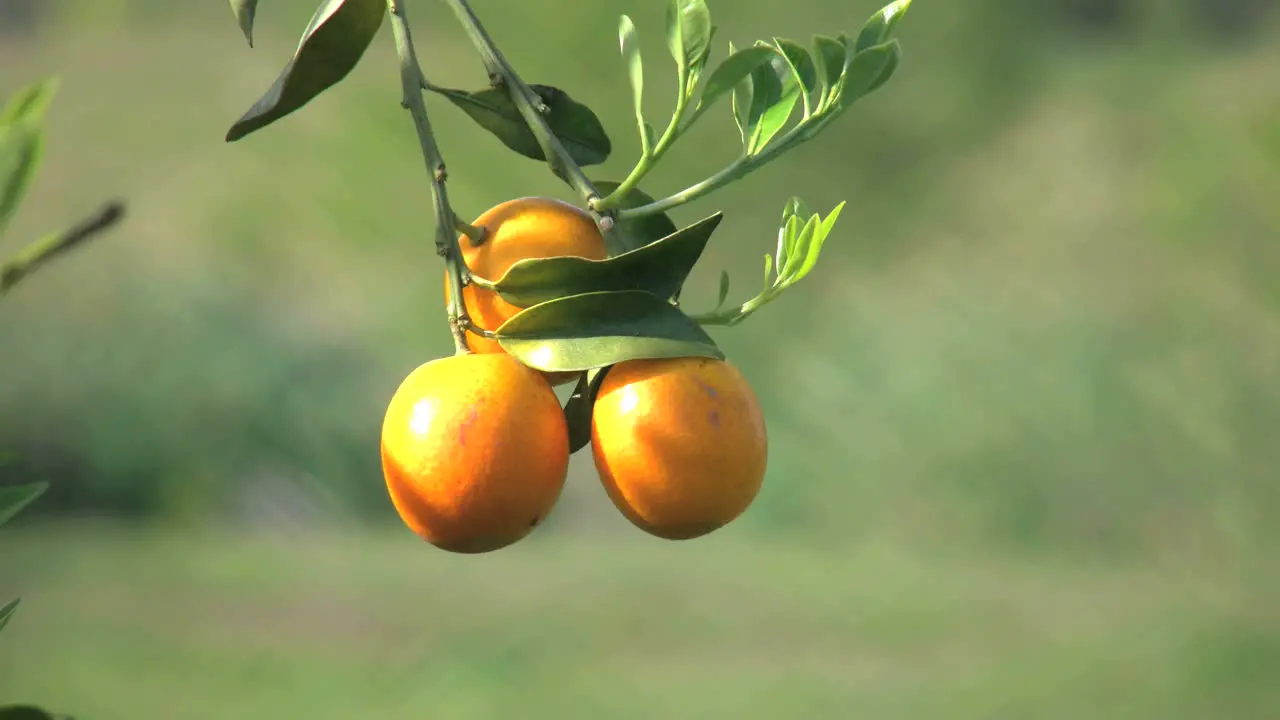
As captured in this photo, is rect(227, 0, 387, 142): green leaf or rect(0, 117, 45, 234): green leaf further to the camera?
rect(227, 0, 387, 142): green leaf

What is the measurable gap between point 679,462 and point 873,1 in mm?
4137

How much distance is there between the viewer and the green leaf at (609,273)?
1.23 ft

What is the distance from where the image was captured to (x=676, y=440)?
14.8 inches

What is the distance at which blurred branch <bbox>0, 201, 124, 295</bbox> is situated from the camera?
10.6 inches

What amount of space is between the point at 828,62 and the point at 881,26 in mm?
28

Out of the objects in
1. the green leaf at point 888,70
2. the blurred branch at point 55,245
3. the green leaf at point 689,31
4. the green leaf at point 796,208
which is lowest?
the green leaf at point 796,208

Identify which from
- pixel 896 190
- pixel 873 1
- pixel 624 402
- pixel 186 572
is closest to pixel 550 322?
pixel 624 402

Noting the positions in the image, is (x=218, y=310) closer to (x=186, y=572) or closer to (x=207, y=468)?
(x=207, y=468)

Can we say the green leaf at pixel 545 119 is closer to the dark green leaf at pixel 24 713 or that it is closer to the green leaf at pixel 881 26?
the green leaf at pixel 881 26

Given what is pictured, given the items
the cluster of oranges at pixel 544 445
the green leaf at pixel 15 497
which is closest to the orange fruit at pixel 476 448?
the cluster of oranges at pixel 544 445

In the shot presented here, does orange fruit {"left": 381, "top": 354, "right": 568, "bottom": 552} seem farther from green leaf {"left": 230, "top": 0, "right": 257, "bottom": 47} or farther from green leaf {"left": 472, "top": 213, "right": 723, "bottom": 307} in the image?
green leaf {"left": 230, "top": 0, "right": 257, "bottom": 47}

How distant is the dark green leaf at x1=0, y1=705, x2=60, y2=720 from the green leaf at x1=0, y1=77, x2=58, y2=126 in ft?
0.56

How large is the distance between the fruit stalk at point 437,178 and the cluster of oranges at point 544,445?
0.01 m

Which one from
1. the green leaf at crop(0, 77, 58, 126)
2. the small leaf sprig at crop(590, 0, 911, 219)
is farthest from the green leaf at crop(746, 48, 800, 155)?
the green leaf at crop(0, 77, 58, 126)
